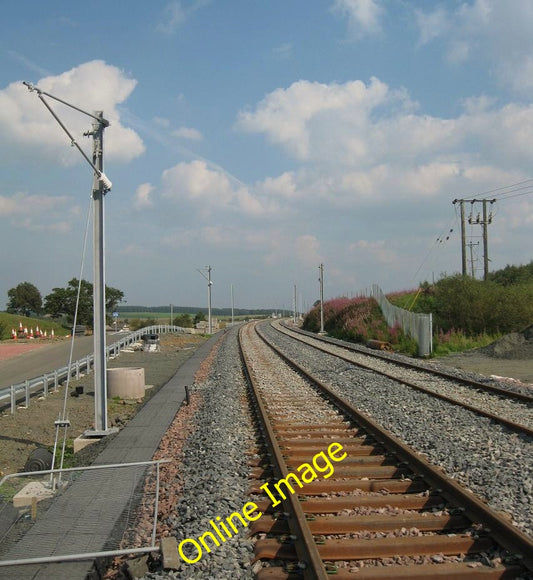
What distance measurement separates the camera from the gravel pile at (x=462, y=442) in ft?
20.9

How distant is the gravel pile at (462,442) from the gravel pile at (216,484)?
2308mm

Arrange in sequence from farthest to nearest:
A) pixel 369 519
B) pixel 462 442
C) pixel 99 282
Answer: pixel 99 282 < pixel 462 442 < pixel 369 519

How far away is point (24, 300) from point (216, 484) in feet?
361

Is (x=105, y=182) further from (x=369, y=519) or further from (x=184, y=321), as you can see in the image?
(x=184, y=321)

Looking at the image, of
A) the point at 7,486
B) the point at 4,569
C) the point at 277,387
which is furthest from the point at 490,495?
the point at 277,387

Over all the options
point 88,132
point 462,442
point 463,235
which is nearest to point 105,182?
point 88,132

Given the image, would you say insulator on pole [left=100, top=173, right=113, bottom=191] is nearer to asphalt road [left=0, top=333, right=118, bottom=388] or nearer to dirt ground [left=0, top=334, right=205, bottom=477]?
dirt ground [left=0, top=334, right=205, bottom=477]

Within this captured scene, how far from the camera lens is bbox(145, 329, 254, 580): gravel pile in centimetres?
492

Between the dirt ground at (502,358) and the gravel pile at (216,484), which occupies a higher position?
the dirt ground at (502,358)

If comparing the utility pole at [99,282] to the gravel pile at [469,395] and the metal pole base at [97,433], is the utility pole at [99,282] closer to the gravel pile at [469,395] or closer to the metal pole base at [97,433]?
the metal pole base at [97,433]

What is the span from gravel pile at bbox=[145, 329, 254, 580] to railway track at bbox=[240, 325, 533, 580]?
7.6 inches

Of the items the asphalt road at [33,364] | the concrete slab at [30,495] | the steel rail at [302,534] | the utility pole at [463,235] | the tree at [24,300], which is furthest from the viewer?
the tree at [24,300]

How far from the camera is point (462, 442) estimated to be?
8.84m

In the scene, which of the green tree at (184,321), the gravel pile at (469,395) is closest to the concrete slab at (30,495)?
the gravel pile at (469,395)
